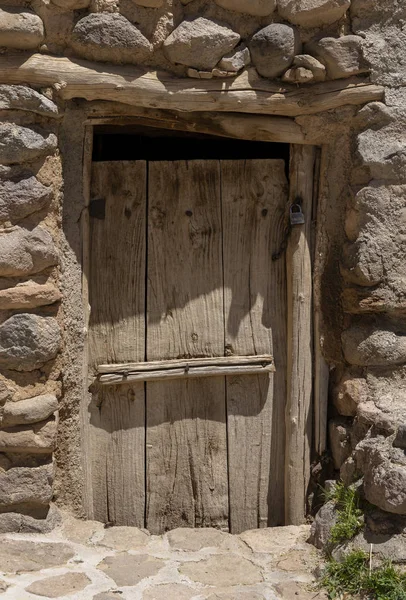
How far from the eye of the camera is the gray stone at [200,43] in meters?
3.52

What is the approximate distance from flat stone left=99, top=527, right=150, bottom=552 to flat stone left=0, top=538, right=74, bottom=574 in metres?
0.20

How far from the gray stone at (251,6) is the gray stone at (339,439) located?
1.89 m

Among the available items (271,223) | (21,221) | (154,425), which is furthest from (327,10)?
(154,425)

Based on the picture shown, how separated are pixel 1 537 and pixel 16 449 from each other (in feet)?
1.21

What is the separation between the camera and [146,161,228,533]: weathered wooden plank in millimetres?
3932

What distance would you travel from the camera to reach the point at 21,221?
3461 millimetres

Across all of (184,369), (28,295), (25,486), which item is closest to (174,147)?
(184,369)

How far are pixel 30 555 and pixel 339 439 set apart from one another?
1.49m

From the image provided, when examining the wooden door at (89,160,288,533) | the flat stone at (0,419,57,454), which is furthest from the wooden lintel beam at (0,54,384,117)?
the flat stone at (0,419,57,454)

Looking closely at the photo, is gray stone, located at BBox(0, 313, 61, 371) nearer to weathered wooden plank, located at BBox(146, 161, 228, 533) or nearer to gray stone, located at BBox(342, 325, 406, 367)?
weathered wooden plank, located at BBox(146, 161, 228, 533)

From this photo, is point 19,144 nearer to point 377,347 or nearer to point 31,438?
point 31,438

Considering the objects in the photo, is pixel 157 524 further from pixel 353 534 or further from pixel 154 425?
pixel 353 534

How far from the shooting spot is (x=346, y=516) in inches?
138

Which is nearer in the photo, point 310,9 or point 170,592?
point 170,592
